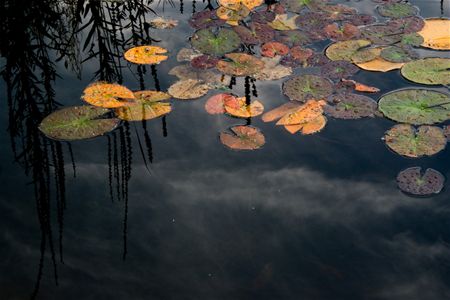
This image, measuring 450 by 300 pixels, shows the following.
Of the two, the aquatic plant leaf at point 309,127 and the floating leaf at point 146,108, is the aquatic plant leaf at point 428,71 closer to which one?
the aquatic plant leaf at point 309,127

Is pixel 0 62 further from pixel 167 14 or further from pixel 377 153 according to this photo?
pixel 377 153

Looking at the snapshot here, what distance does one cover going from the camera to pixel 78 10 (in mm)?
3953

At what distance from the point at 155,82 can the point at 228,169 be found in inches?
34.1

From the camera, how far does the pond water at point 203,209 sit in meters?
2.33

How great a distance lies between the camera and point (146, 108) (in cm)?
320

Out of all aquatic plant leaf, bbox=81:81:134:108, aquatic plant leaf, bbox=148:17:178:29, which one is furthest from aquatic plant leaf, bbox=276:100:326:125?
aquatic plant leaf, bbox=148:17:178:29

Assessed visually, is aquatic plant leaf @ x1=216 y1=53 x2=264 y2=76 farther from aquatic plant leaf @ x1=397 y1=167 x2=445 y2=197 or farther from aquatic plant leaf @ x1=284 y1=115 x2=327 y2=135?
aquatic plant leaf @ x1=397 y1=167 x2=445 y2=197

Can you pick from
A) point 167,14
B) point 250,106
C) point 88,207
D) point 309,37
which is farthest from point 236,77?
point 88,207

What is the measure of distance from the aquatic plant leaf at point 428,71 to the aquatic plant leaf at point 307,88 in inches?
19.0

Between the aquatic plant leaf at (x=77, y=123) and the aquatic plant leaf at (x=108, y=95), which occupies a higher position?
the aquatic plant leaf at (x=108, y=95)

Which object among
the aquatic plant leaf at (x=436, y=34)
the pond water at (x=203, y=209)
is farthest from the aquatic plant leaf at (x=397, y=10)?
the pond water at (x=203, y=209)

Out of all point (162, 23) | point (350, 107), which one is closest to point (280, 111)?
point (350, 107)

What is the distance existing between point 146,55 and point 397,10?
68.3 inches

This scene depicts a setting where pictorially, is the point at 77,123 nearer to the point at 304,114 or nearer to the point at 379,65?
the point at 304,114
